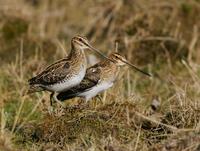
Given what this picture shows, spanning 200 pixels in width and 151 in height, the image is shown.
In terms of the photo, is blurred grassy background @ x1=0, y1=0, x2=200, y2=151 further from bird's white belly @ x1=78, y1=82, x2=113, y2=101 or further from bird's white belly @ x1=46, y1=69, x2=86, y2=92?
bird's white belly @ x1=46, y1=69, x2=86, y2=92

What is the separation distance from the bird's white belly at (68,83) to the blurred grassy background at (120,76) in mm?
306

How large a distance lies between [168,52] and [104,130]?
4927 mm

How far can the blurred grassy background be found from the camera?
25.1ft

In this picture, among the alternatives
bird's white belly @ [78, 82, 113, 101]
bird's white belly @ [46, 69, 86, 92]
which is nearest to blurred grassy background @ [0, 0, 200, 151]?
bird's white belly @ [78, 82, 113, 101]

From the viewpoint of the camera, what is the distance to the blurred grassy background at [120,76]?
302 inches

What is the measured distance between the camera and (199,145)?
6988mm

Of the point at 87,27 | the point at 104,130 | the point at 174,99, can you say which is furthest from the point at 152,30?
the point at 104,130

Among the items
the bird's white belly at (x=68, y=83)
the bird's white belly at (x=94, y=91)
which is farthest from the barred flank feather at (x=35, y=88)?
the bird's white belly at (x=94, y=91)

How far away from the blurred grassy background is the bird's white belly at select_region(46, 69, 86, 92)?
1.00 feet

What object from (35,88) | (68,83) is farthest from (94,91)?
(35,88)

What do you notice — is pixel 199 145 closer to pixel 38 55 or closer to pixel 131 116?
pixel 131 116

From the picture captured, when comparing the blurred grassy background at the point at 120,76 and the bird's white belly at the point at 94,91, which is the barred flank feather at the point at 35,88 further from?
the bird's white belly at the point at 94,91

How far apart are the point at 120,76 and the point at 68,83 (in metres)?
1.76

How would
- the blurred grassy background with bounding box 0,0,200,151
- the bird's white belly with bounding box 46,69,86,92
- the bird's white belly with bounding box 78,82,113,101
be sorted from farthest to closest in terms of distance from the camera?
the bird's white belly with bounding box 78,82,113,101, the bird's white belly with bounding box 46,69,86,92, the blurred grassy background with bounding box 0,0,200,151
